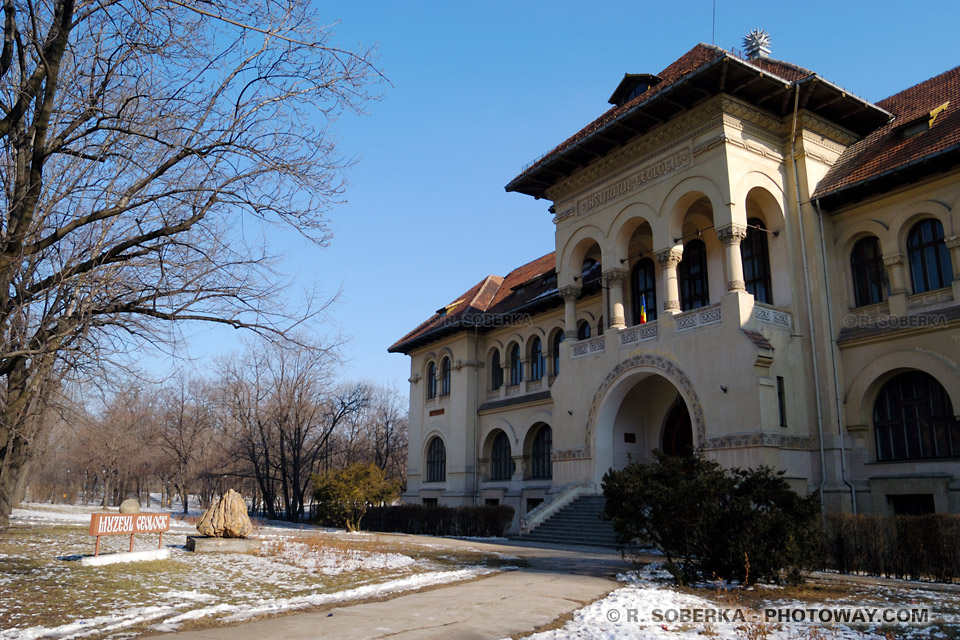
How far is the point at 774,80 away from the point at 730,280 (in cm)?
548

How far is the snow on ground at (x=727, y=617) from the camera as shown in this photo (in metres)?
6.98

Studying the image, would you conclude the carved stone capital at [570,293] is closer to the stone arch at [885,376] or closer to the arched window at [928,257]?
the stone arch at [885,376]

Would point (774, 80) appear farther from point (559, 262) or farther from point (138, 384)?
point (138, 384)

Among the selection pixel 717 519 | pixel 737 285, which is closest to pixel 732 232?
pixel 737 285

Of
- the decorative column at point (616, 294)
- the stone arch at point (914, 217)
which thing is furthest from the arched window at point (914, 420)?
the decorative column at point (616, 294)

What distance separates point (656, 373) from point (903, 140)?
9.11m

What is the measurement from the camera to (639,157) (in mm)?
22422

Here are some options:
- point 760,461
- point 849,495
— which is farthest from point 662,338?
point 849,495

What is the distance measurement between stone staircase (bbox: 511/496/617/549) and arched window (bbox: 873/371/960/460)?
7355mm

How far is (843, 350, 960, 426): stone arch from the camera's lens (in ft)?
52.6

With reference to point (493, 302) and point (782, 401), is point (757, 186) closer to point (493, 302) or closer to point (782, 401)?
point (782, 401)

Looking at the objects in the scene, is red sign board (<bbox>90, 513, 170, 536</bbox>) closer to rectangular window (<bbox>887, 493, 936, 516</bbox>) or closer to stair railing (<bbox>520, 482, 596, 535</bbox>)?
stair railing (<bbox>520, 482, 596, 535</bbox>)

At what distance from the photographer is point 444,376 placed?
116 ft

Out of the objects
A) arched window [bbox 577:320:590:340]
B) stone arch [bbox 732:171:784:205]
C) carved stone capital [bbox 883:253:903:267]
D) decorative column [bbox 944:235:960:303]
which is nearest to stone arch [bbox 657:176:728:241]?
stone arch [bbox 732:171:784:205]
